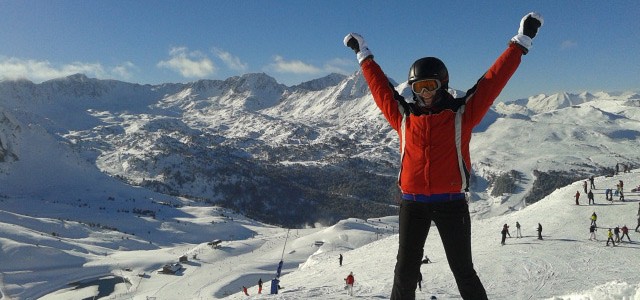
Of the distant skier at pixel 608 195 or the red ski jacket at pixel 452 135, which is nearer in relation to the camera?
the red ski jacket at pixel 452 135

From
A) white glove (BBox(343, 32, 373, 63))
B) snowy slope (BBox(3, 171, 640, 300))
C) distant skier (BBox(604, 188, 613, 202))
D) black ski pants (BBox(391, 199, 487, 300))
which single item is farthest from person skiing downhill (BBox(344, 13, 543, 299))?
distant skier (BBox(604, 188, 613, 202))

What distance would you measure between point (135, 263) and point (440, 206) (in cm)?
8944

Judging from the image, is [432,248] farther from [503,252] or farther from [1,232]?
[1,232]

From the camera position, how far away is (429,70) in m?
5.84

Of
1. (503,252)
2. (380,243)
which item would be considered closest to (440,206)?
(503,252)

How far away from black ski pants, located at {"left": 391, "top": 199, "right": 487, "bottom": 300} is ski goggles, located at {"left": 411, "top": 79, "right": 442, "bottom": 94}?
4.88 ft

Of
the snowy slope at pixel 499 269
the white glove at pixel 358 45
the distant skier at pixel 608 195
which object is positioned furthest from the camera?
the distant skier at pixel 608 195

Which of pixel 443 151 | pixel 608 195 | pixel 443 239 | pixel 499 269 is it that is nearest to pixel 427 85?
pixel 443 151

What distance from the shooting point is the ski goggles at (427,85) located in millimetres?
5883

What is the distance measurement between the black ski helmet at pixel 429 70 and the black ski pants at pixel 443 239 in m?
1.62

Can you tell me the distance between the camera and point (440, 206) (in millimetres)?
5824

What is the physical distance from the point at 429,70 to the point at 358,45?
1493mm

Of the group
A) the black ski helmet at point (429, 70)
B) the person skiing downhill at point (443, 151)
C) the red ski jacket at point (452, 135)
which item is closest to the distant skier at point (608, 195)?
the person skiing downhill at point (443, 151)

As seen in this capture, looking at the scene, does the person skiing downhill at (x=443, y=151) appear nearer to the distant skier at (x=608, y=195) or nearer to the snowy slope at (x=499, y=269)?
the snowy slope at (x=499, y=269)
